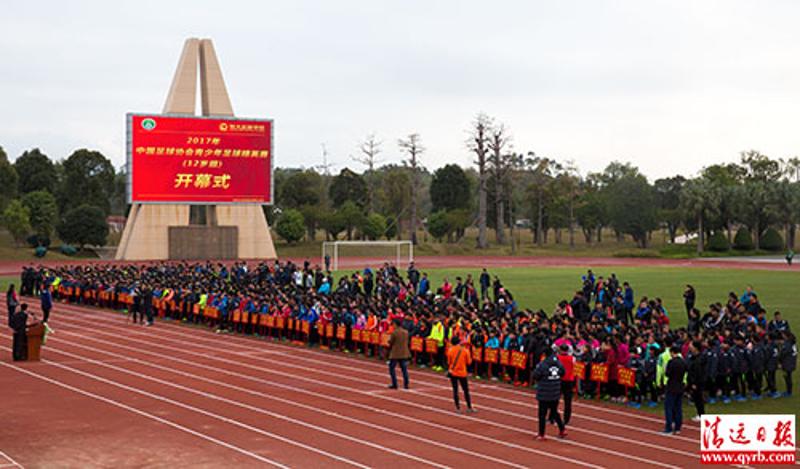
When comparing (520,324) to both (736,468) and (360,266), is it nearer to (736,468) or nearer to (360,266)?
(736,468)

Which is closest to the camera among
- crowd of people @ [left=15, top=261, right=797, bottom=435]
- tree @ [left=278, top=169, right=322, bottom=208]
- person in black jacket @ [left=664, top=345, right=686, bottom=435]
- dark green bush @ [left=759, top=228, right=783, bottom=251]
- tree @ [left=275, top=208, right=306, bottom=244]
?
person in black jacket @ [left=664, top=345, right=686, bottom=435]

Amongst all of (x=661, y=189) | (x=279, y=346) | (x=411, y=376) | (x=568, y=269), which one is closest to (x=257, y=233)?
(x=568, y=269)

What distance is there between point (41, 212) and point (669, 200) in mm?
71890

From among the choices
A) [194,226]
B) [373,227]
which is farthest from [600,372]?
[373,227]

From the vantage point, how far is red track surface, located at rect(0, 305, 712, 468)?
12609 millimetres

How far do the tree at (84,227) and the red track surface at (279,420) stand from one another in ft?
185

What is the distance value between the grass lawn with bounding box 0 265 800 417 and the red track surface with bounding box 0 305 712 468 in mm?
3471

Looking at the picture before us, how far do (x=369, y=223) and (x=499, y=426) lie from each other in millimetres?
74029

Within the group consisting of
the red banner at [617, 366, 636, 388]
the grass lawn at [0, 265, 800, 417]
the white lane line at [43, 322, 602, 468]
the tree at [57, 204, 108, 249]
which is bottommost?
the white lane line at [43, 322, 602, 468]

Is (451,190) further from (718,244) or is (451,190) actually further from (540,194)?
(718,244)

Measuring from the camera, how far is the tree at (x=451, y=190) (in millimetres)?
105688

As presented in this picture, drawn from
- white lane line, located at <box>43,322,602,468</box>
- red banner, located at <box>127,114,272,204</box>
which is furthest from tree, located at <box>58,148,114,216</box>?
white lane line, located at <box>43,322,602,468</box>

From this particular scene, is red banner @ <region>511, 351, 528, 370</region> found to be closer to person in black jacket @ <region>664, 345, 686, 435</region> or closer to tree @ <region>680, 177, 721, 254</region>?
person in black jacket @ <region>664, 345, 686, 435</region>

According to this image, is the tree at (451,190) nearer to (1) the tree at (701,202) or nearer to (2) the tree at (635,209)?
(2) the tree at (635,209)
